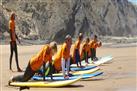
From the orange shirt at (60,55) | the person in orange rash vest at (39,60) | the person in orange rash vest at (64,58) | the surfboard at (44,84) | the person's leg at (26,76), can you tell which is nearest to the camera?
the surfboard at (44,84)

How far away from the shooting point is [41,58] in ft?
37.9

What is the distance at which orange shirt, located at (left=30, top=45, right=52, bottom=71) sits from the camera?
11.5m

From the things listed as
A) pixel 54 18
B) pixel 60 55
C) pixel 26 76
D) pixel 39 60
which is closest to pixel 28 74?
pixel 26 76

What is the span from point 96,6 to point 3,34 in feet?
109

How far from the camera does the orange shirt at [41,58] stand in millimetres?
11477

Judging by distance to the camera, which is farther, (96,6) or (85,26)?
(96,6)

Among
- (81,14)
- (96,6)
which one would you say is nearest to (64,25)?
(81,14)

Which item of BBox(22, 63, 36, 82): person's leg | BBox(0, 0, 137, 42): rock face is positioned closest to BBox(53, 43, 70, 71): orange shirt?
BBox(22, 63, 36, 82): person's leg

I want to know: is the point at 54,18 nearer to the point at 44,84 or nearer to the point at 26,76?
the point at 26,76

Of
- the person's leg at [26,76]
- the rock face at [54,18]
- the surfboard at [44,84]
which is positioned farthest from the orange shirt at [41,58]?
the rock face at [54,18]

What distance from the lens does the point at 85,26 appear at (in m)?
63.1

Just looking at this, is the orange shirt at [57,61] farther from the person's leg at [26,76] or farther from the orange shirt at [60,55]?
the person's leg at [26,76]

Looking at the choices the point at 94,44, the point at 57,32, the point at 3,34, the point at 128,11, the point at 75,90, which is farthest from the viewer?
the point at 128,11

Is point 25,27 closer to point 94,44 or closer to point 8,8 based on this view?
point 8,8
